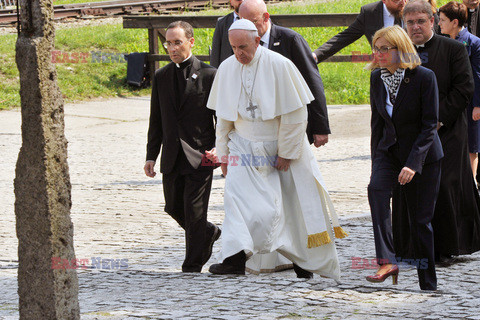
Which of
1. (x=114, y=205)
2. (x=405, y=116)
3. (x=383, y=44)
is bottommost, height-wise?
(x=114, y=205)

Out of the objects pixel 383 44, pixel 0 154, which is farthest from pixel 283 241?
pixel 0 154

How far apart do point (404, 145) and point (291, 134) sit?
80 cm

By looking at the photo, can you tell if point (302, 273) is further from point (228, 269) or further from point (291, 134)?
point (291, 134)

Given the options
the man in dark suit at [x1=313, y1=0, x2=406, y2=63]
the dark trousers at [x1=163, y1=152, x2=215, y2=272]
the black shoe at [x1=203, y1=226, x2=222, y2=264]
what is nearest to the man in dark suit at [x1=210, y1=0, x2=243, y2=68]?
the man in dark suit at [x1=313, y1=0, x2=406, y2=63]

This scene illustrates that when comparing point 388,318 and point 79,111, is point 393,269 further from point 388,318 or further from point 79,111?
point 79,111

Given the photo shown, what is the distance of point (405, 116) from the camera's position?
669cm

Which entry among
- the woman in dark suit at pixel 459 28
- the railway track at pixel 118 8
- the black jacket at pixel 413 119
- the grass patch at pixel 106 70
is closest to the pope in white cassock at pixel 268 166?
the black jacket at pixel 413 119

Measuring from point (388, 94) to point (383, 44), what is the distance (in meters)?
0.39

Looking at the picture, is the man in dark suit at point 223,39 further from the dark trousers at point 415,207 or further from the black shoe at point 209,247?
the dark trousers at point 415,207

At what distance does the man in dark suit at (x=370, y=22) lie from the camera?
8820 mm

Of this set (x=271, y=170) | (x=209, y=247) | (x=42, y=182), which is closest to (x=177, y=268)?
(x=209, y=247)

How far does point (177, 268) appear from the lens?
7988mm

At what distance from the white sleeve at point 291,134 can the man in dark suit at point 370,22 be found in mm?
1657

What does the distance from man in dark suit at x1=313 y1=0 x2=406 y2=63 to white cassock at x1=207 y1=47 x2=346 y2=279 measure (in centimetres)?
158
